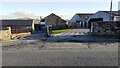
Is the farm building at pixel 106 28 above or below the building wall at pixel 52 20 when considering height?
above

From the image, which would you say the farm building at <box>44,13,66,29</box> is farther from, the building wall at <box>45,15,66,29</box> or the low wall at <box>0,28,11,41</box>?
the low wall at <box>0,28,11,41</box>

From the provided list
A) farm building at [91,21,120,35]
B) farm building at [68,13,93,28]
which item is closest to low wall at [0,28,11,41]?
farm building at [91,21,120,35]

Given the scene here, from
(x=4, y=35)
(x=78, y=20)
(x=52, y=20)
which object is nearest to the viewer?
(x=4, y=35)

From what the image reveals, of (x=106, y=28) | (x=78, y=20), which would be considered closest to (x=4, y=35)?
(x=106, y=28)

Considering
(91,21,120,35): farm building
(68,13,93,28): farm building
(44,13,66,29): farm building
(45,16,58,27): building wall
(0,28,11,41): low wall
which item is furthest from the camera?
(68,13,93,28): farm building

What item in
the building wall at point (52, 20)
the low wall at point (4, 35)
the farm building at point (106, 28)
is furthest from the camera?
the building wall at point (52, 20)

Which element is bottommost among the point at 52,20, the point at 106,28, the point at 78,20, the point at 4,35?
the point at 78,20

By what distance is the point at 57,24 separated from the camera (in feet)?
275

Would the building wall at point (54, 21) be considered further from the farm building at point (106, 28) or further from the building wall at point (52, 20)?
the farm building at point (106, 28)

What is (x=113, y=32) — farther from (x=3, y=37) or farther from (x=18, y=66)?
(x=18, y=66)

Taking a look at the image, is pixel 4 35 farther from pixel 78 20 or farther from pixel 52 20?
pixel 78 20

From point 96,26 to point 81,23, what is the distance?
54683mm

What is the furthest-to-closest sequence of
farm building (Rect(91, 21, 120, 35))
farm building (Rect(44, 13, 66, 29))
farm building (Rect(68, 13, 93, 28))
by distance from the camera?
farm building (Rect(68, 13, 93, 28))
farm building (Rect(44, 13, 66, 29))
farm building (Rect(91, 21, 120, 35))

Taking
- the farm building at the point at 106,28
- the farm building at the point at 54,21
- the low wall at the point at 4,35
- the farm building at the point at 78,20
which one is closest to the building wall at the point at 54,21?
the farm building at the point at 54,21
